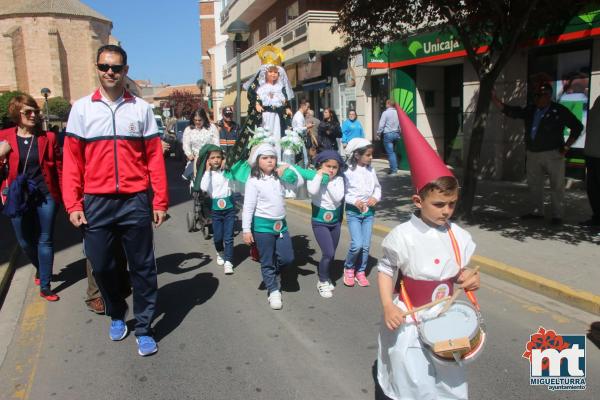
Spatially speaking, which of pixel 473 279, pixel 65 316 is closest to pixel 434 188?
pixel 473 279

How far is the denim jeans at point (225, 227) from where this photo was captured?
619 cm

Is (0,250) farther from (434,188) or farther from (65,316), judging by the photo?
(434,188)

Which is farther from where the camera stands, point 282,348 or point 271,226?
point 271,226

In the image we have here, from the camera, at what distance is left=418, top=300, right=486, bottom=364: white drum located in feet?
7.58

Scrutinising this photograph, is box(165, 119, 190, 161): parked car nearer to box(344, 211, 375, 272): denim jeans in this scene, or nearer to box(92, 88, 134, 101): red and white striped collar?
box(344, 211, 375, 272): denim jeans

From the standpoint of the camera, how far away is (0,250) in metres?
7.25

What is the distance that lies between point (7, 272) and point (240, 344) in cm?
367

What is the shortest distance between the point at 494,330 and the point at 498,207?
476 centimetres

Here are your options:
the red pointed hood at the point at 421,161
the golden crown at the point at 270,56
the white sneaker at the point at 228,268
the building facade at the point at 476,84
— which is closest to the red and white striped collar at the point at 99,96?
the red pointed hood at the point at 421,161

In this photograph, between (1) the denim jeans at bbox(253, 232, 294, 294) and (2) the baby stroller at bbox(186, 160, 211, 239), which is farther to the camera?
(2) the baby stroller at bbox(186, 160, 211, 239)

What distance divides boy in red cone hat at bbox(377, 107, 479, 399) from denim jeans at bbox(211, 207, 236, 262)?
3719 mm

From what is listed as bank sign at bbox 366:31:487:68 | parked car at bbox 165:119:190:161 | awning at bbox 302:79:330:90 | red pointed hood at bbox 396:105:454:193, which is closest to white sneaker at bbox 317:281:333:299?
red pointed hood at bbox 396:105:454:193

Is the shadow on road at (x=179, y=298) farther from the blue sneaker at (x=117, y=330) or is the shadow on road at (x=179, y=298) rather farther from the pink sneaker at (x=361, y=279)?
the pink sneaker at (x=361, y=279)

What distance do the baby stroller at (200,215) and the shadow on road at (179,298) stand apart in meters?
1.98
